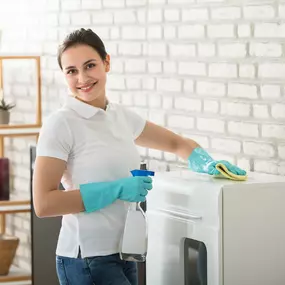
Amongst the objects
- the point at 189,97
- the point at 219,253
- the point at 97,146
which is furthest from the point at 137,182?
the point at 189,97

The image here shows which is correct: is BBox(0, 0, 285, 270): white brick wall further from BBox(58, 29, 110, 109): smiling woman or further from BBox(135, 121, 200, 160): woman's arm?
BBox(58, 29, 110, 109): smiling woman

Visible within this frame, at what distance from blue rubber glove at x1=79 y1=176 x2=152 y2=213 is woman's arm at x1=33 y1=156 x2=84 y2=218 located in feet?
0.10

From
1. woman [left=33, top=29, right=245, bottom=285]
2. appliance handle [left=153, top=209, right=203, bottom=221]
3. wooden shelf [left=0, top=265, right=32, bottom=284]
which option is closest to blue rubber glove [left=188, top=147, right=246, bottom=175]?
appliance handle [left=153, top=209, right=203, bottom=221]

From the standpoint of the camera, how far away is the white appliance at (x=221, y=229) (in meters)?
3.11

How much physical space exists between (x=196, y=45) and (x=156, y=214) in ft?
3.20

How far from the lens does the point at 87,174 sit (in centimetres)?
307

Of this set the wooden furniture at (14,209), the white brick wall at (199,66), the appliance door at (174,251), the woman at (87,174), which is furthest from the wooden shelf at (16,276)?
the woman at (87,174)

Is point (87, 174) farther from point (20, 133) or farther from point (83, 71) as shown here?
point (20, 133)

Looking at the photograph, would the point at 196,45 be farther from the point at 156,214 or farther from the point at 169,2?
the point at 156,214

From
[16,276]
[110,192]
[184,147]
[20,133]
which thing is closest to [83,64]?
[110,192]

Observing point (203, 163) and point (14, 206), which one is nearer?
point (203, 163)

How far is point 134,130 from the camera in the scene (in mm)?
3430

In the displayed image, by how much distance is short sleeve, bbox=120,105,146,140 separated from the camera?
133 inches

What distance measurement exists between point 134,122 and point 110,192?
0.50 m
